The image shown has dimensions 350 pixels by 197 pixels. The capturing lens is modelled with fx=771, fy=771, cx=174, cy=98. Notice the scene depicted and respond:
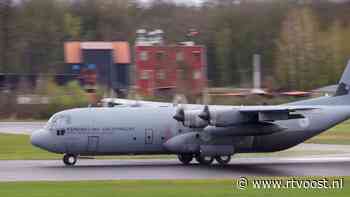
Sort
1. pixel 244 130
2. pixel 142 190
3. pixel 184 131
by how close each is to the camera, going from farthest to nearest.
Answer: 1. pixel 184 131
2. pixel 244 130
3. pixel 142 190

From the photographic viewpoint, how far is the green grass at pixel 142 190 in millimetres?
18781

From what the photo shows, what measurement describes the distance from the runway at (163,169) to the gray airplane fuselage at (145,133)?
25.8 inches

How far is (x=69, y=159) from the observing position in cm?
2748

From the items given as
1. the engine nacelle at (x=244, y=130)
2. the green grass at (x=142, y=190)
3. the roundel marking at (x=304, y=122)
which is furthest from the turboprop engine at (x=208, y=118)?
the green grass at (x=142, y=190)

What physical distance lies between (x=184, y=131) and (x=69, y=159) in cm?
422

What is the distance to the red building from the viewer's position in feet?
250

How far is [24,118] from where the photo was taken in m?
58.3

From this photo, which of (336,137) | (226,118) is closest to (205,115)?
(226,118)

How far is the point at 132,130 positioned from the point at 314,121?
6.63m

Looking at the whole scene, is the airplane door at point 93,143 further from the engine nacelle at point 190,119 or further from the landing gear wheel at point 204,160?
the landing gear wheel at point 204,160

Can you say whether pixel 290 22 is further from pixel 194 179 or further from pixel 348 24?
pixel 194 179

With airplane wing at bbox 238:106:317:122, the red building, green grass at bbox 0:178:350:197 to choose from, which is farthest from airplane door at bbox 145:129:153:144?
the red building

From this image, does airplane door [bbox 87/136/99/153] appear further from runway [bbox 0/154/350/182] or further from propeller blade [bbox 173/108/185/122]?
propeller blade [bbox 173/108/185/122]

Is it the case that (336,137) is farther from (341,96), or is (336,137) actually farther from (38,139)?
(38,139)
